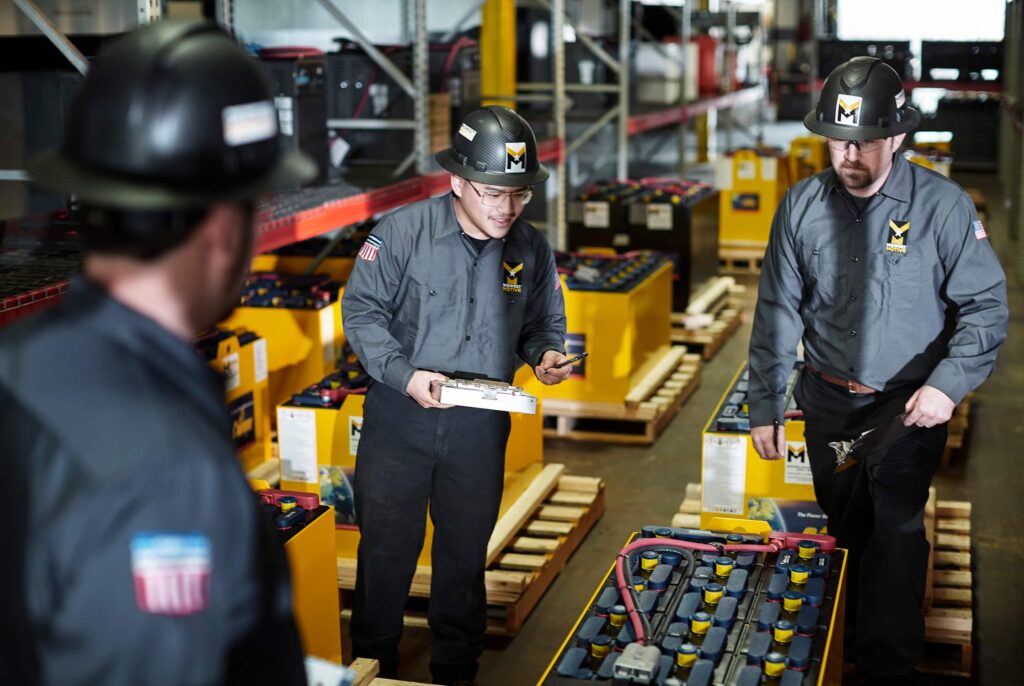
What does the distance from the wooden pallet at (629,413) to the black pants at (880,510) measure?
9.29 feet

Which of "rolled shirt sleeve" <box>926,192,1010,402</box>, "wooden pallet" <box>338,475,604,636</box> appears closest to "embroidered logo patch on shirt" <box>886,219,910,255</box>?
"rolled shirt sleeve" <box>926,192,1010,402</box>

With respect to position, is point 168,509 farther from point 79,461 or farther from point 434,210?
point 434,210

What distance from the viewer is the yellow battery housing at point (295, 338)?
21.1ft

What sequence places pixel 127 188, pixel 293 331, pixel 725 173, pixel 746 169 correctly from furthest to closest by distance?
pixel 725 173 → pixel 746 169 → pixel 293 331 → pixel 127 188

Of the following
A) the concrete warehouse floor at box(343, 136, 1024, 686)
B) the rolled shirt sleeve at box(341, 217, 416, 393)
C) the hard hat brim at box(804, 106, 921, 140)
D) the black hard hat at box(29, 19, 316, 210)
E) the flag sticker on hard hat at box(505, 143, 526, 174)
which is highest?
the black hard hat at box(29, 19, 316, 210)

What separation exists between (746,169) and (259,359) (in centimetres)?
709

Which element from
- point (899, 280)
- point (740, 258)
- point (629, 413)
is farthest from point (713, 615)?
point (740, 258)

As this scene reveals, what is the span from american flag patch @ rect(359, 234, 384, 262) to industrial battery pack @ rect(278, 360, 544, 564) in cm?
121

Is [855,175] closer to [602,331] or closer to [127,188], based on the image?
[127,188]

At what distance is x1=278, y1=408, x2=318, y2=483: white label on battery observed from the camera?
518 centimetres

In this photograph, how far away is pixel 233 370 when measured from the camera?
5852mm

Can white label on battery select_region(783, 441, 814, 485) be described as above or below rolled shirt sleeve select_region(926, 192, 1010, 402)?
below

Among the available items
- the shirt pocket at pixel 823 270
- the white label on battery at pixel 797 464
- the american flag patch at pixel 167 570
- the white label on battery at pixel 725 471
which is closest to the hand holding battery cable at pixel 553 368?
the shirt pocket at pixel 823 270

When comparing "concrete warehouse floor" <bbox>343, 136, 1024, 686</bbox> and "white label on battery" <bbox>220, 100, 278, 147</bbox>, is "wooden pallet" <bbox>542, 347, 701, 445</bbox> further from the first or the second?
"white label on battery" <bbox>220, 100, 278, 147</bbox>
